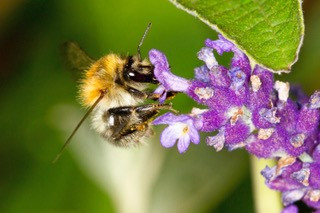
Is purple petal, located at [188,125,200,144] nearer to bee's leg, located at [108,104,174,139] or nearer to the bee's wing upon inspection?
bee's leg, located at [108,104,174,139]

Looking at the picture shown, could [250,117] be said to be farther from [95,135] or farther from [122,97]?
[95,135]

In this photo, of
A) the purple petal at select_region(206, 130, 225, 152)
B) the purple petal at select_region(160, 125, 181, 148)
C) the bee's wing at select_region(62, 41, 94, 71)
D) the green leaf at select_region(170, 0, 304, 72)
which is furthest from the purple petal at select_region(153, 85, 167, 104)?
the green leaf at select_region(170, 0, 304, 72)

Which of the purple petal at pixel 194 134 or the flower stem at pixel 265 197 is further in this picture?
the flower stem at pixel 265 197

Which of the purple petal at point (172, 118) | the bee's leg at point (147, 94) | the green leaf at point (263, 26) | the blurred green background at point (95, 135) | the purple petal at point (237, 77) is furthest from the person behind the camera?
the blurred green background at point (95, 135)

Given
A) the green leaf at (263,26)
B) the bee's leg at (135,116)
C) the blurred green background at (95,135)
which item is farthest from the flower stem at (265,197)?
the green leaf at (263,26)

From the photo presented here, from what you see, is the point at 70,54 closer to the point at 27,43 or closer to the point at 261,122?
the point at 261,122

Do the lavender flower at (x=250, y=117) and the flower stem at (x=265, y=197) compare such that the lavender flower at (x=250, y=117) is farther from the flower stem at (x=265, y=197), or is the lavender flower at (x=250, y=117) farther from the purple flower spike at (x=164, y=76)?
the flower stem at (x=265, y=197)

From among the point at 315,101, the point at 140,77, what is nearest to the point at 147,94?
the point at 140,77

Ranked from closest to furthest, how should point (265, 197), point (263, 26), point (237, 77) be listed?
point (263, 26) < point (237, 77) < point (265, 197)
